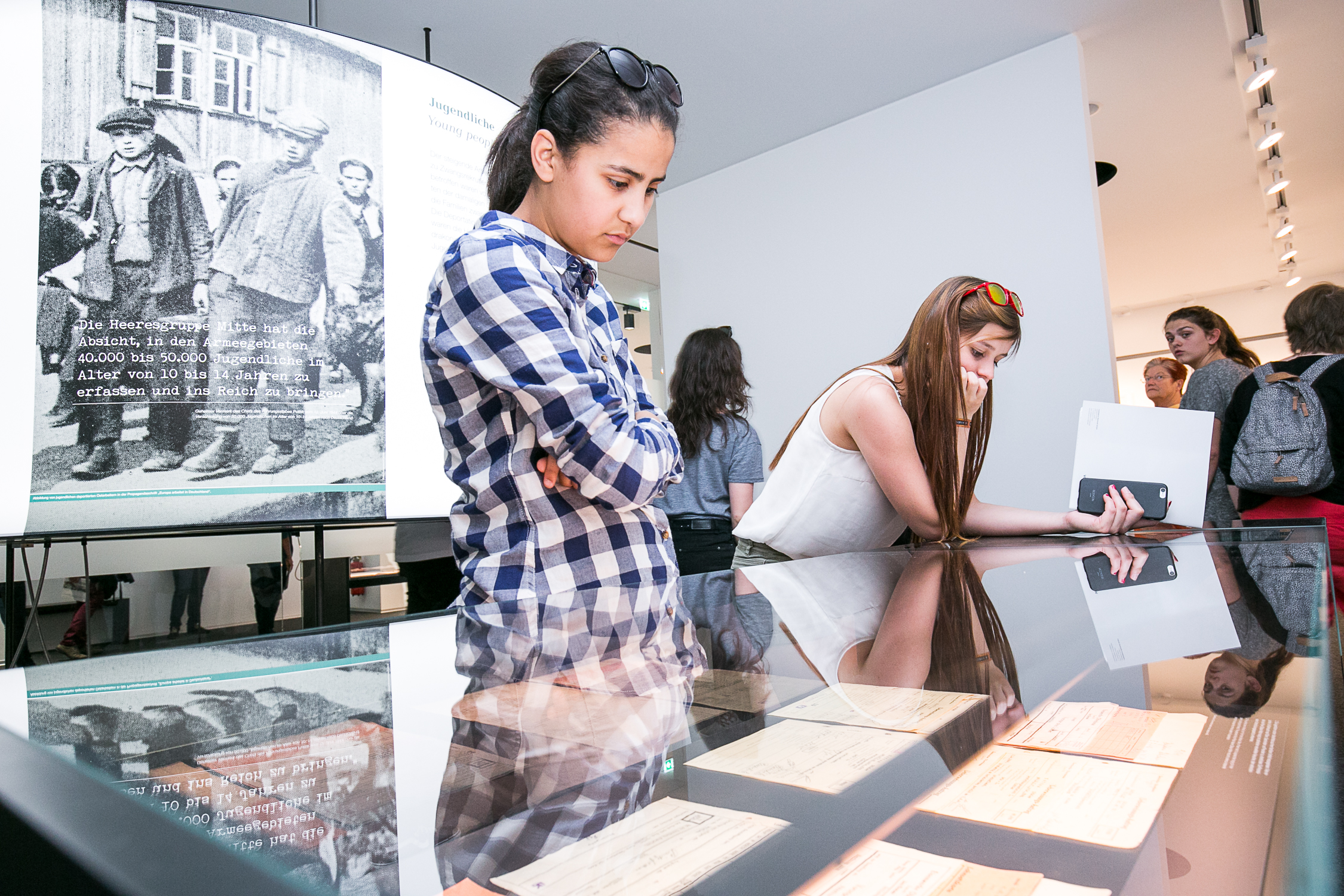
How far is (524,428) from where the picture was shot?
0.82 m

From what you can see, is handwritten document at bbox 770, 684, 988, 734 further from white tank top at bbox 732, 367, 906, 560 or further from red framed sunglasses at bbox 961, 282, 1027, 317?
red framed sunglasses at bbox 961, 282, 1027, 317

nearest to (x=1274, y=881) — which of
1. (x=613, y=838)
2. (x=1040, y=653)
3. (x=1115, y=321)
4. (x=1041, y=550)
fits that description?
(x=613, y=838)

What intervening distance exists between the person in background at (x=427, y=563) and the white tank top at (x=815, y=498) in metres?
0.98

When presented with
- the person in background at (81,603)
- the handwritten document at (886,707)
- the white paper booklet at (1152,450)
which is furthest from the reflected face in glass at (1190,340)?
the person in background at (81,603)

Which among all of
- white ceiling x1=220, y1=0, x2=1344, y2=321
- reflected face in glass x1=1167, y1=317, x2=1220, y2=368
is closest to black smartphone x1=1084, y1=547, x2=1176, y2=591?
white ceiling x1=220, y1=0, x2=1344, y2=321

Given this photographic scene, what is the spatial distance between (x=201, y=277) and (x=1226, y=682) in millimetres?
1947

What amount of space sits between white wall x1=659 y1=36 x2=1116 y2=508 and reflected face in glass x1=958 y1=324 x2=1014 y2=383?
6.70 ft

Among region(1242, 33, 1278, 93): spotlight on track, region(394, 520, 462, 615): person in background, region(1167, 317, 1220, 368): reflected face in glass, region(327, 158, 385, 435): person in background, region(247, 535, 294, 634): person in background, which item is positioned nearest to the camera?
region(327, 158, 385, 435): person in background

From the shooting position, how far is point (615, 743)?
28cm

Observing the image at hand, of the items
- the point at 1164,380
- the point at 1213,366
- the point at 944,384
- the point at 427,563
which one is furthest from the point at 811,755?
the point at 1164,380

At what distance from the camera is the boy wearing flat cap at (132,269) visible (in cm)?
162

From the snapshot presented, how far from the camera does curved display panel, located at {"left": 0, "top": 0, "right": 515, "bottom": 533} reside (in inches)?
63.5

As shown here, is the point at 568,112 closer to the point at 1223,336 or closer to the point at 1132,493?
the point at 1132,493

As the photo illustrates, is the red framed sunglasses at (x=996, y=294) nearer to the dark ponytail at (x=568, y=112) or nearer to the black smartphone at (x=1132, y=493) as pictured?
the black smartphone at (x=1132, y=493)
